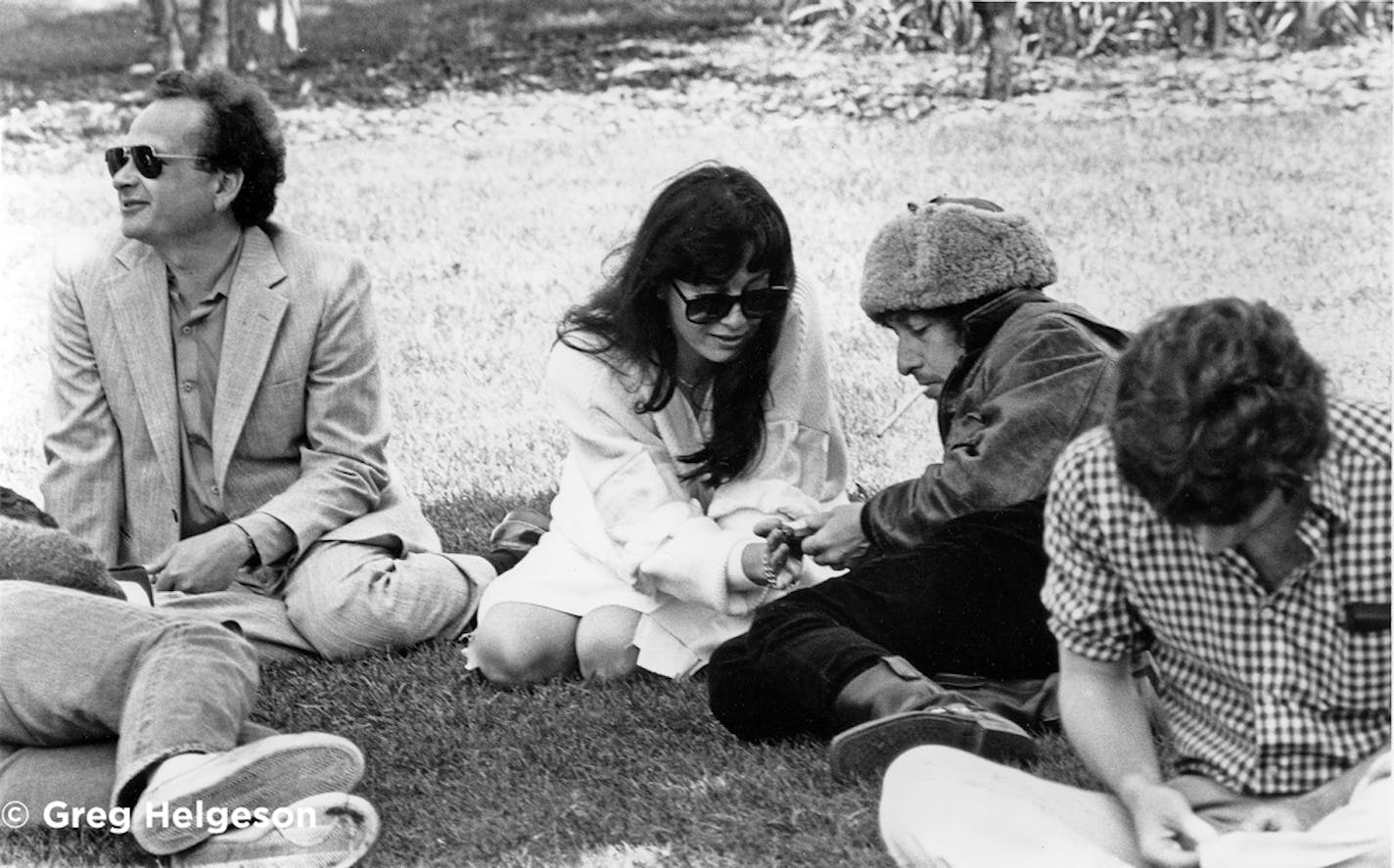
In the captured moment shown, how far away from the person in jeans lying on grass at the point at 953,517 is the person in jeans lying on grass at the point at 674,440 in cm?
25

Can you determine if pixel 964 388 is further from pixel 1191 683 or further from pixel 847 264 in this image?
pixel 847 264

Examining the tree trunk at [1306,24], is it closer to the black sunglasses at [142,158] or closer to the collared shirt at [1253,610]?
the black sunglasses at [142,158]

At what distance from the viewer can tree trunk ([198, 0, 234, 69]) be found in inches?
407

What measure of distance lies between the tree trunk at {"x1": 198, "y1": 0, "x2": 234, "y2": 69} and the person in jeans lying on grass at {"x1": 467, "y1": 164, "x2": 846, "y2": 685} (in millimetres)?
6436

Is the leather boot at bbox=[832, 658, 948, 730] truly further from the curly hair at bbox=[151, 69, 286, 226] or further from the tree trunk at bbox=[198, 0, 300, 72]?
the tree trunk at bbox=[198, 0, 300, 72]

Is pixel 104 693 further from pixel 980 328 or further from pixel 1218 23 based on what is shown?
pixel 1218 23

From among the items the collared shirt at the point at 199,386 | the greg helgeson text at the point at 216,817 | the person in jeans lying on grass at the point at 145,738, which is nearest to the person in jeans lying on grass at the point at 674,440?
the collared shirt at the point at 199,386

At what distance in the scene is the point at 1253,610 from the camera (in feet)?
9.34

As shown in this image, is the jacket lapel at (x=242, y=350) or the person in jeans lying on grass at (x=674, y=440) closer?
the person in jeans lying on grass at (x=674, y=440)

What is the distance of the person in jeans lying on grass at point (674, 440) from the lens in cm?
428

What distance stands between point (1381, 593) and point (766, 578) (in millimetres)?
1652

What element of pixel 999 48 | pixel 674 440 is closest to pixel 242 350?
pixel 674 440

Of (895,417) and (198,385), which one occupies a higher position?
(198,385)

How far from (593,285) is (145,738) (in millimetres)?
5248
